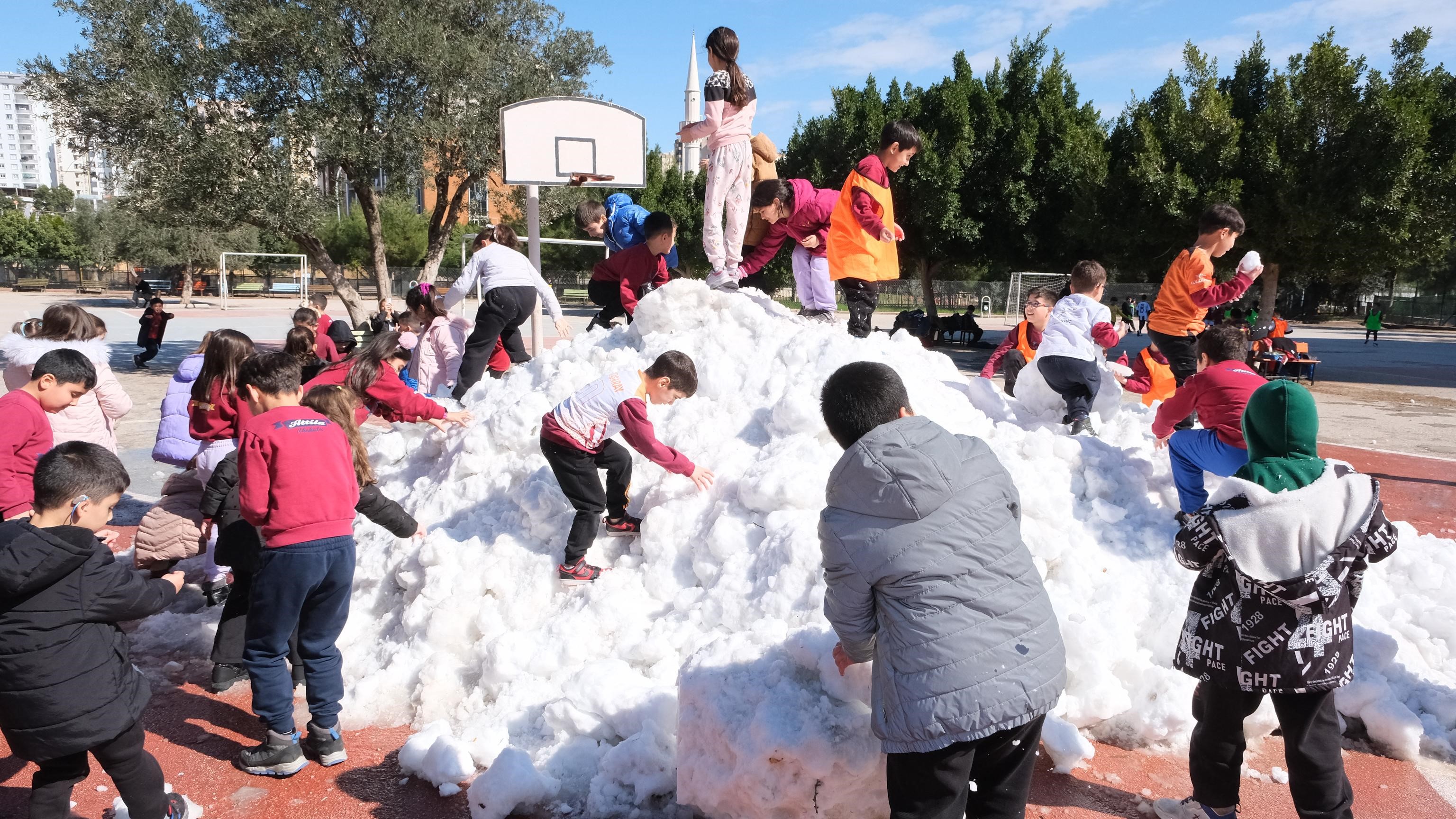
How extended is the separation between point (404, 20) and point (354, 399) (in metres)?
11.7


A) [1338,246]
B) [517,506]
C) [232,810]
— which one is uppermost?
[1338,246]

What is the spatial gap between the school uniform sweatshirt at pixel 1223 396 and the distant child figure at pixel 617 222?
4.24 meters

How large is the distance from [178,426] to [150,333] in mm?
14061

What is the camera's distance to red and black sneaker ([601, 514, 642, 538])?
14.3 feet

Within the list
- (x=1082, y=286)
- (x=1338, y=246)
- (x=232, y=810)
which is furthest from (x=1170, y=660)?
(x=1338, y=246)

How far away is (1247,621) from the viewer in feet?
8.64

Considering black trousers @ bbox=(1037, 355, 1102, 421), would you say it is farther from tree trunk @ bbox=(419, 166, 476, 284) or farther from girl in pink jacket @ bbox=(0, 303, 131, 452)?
tree trunk @ bbox=(419, 166, 476, 284)

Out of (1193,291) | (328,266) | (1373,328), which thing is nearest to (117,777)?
(1193,291)

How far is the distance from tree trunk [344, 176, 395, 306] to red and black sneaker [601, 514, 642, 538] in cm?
1292

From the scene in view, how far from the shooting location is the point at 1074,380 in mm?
5461

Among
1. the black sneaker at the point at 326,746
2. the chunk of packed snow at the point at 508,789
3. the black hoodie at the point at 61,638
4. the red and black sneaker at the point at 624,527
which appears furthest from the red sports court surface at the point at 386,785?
the red and black sneaker at the point at 624,527

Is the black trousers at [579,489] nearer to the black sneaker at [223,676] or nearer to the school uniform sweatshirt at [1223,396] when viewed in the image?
the black sneaker at [223,676]

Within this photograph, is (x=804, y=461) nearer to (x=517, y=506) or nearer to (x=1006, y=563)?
(x=517, y=506)

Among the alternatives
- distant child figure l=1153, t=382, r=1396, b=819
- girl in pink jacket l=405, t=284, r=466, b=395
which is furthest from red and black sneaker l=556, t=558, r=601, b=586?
girl in pink jacket l=405, t=284, r=466, b=395
